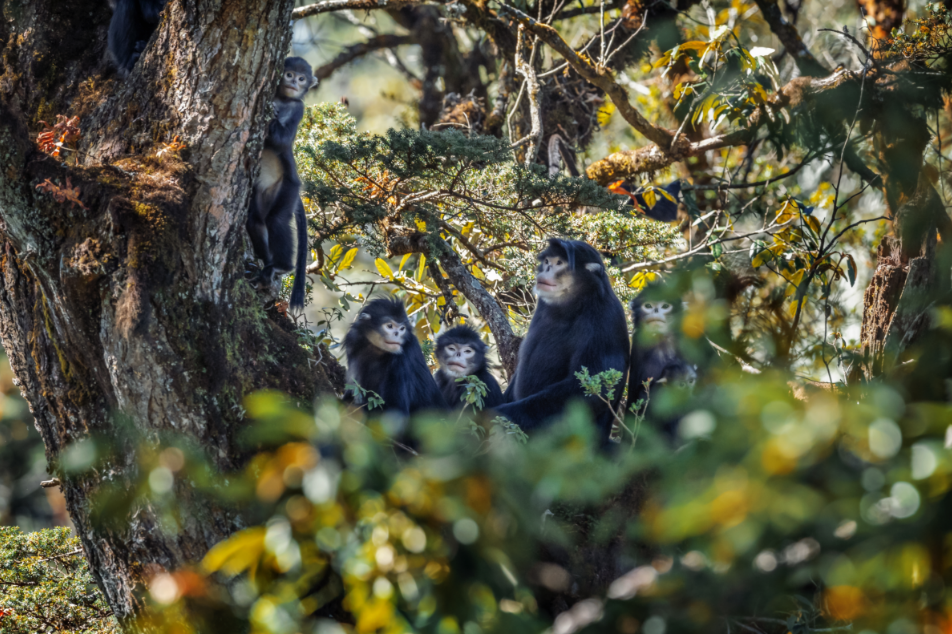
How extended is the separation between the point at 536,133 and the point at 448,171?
4.78ft

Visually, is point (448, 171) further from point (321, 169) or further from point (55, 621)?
point (55, 621)

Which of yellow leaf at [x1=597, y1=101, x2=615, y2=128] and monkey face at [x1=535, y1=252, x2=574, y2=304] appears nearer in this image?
monkey face at [x1=535, y1=252, x2=574, y2=304]

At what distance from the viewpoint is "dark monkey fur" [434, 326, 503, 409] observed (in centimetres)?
456

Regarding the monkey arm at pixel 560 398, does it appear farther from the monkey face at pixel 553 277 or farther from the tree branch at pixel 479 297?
the tree branch at pixel 479 297

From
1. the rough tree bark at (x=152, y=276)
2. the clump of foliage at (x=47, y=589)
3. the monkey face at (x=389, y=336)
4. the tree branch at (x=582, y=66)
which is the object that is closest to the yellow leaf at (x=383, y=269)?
the monkey face at (x=389, y=336)

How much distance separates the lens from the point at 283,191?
4.29 meters

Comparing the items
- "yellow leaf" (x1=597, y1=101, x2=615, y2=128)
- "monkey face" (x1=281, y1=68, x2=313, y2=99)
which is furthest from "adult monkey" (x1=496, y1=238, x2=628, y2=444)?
"yellow leaf" (x1=597, y1=101, x2=615, y2=128)

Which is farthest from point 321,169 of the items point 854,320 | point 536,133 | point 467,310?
point 854,320

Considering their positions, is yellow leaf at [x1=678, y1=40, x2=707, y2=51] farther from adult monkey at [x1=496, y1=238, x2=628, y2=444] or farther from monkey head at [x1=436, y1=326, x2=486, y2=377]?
monkey head at [x1=436, y1=326, x2=486, y2=377]

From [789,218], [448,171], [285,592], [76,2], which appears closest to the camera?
[285,592]

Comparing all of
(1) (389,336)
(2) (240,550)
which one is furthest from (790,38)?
(2) (240,550)

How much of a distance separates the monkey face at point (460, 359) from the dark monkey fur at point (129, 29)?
2229 mm

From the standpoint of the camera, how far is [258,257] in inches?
156

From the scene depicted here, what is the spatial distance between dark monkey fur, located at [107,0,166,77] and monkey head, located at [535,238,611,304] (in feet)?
7.48
